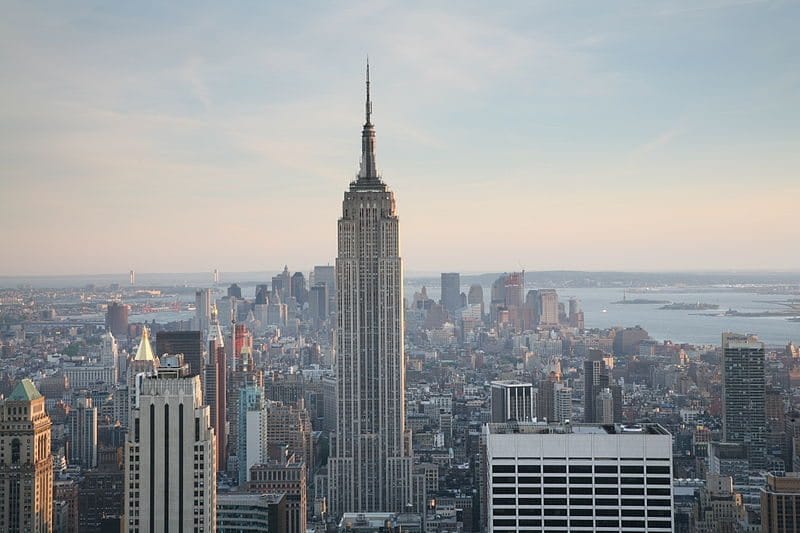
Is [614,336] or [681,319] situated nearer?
[681,319]

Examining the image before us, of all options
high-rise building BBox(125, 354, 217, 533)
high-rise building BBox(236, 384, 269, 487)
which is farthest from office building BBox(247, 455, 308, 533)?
high-rise building BBox(125, 354, 217, 533)

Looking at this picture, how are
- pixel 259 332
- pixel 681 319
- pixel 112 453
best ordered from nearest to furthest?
pixel 112 453
pixel 681 319
pixel 259 332

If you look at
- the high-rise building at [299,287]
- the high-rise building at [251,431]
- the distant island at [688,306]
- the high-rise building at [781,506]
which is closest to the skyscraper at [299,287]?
the high-rise building at [299,287]

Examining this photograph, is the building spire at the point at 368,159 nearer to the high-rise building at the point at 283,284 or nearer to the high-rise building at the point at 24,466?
the high-rise building at the point at 283,284

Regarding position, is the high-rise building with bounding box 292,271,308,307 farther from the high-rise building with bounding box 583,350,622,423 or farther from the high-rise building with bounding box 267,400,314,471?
the high-rise building with bounding box 583,350,622,423

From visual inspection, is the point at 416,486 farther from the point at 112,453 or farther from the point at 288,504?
the point at 112,453

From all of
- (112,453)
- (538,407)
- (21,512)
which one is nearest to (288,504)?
(112,453)

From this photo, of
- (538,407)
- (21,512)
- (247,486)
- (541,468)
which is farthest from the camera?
(538,407)
